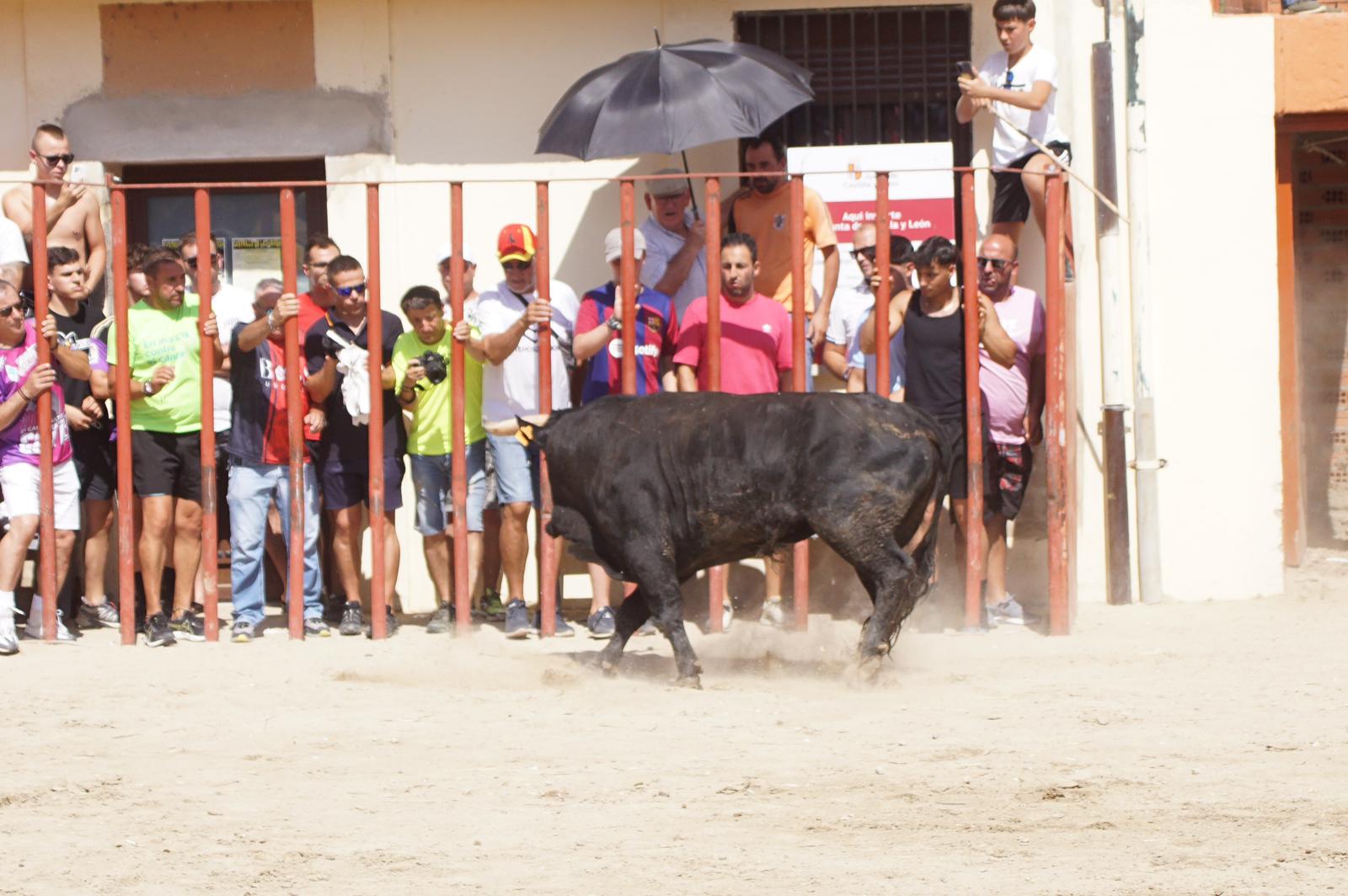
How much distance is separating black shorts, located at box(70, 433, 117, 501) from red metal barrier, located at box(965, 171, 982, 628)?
4.27m

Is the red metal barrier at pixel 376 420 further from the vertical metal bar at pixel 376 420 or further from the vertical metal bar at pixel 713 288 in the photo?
the vertical metal bar at pixel 713 288

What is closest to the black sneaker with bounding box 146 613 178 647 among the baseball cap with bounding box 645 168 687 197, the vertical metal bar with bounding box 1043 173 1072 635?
the baseball cap with bounding box 645 168 687 197

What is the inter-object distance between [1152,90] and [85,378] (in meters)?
5.69

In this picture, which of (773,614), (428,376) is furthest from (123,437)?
(773,614)

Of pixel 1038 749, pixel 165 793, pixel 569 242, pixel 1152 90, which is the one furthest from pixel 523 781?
pixel 1152 90

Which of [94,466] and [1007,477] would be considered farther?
[1007,477]

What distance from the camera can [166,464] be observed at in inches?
378

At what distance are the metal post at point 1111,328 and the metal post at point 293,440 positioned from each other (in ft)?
13.8

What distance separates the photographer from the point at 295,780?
6.59 m

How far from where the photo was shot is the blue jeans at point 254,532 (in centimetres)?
961

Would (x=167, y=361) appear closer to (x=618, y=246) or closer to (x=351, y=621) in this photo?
(x=351, y=621)

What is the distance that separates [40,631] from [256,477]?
128 centimetres

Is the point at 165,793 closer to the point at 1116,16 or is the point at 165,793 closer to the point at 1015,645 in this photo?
the point at 1015,645

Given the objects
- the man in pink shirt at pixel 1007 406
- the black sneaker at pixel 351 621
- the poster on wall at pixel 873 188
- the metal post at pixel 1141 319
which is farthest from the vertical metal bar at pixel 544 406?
the metal post at pixel 1141 319
